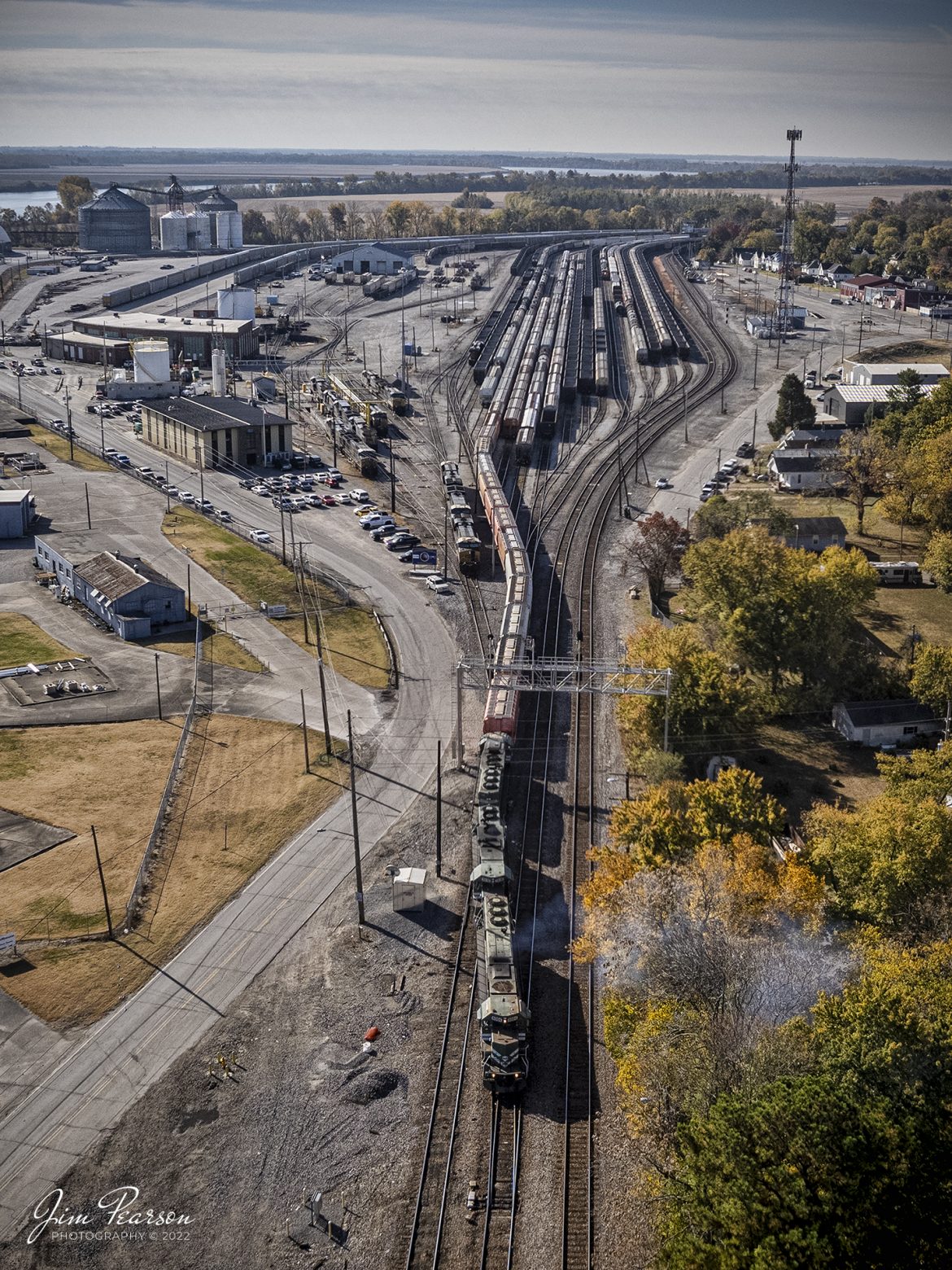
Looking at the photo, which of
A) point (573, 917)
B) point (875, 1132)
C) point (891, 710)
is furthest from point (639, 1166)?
point (891, 710)

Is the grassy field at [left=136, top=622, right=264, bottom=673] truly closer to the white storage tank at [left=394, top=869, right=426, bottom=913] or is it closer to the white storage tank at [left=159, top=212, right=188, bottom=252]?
the white storage tank at [left=394, top=869, right=426, bottom=913]

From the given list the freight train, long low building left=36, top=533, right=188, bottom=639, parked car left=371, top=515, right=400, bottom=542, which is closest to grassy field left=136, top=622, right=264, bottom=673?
long low building left=36, top=533, right=188, bottom=639

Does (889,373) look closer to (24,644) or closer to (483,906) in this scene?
(24,644)

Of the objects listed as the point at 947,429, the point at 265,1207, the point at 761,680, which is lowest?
the point at 265,1207

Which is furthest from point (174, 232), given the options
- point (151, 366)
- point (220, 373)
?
point (220, 373)

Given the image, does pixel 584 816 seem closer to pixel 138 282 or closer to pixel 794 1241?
pixel 794 1241

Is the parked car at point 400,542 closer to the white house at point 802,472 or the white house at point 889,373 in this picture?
the white house at point 802,472
